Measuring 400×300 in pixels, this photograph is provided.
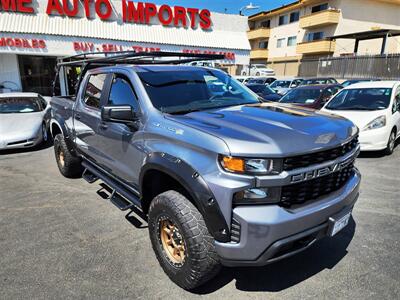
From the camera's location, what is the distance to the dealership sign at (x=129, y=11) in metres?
16.0

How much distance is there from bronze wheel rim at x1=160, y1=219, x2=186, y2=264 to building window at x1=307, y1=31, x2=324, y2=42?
126 feet

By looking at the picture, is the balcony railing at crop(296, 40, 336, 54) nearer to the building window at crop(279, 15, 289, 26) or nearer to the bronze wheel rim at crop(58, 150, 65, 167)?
the building window at crop(279, 15, 289, 26)

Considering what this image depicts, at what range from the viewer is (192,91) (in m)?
3.50

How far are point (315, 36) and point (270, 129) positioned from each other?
3932 centimetres

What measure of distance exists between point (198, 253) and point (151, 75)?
199 centimetres


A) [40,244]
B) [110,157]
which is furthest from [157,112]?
[40,244]

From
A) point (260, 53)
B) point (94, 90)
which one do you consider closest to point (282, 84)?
point (94, 90)

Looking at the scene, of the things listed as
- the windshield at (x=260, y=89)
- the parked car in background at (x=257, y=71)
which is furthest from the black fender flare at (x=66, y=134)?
the parked car in background at (x=257, y=71)

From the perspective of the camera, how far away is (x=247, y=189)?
2.17 m

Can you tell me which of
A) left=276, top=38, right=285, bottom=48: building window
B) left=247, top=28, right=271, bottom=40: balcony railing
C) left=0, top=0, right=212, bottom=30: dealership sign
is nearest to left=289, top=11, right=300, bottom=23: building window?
left=276, top=38, right=285, bottom=48: building window

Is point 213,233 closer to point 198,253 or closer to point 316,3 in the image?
point 198,253

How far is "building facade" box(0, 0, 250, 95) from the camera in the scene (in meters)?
15.8

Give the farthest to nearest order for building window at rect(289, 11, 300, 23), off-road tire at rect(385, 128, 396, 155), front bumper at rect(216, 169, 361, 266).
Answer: building window at rect(289, 11, 300, 23), off-road tire at rect(385, 128, 396, 155), front bumper at rect(216, 169, 361, 266)

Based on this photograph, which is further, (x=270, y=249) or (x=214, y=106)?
(x=214, y=106)
